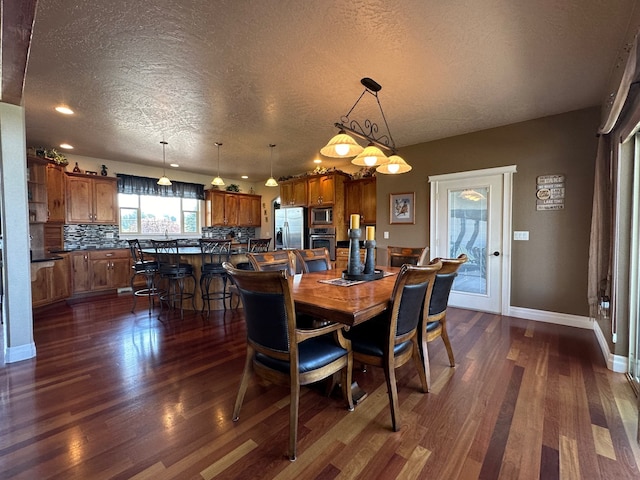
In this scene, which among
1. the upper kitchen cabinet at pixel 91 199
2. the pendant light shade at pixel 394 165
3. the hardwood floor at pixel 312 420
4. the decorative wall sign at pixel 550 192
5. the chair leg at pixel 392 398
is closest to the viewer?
the hardwood floor at pixel 312 420

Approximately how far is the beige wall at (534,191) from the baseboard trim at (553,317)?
55mm

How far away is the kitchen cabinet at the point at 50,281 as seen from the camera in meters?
3.95

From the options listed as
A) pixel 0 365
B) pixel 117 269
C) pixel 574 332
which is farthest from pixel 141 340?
pixel 574 332

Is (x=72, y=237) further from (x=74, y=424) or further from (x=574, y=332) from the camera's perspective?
(x=574, y=332)

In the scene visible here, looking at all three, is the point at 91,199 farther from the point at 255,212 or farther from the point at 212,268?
the point at 255,212

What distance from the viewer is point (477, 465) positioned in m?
1.41

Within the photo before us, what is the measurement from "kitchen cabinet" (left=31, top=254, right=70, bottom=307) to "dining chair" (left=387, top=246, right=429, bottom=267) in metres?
4.67

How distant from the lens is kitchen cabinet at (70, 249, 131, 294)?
4.99 m

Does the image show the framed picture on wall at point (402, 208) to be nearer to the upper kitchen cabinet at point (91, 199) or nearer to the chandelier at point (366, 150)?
the chandelier at point (366, 150)

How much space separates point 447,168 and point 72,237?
6.68 meters

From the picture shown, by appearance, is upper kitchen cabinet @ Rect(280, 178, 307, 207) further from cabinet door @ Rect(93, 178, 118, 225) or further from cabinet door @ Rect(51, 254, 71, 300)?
cabinet door @ Rect(51, 254, 71, 300)

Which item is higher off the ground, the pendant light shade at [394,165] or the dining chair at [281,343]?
the pendant light shade at [394,165]

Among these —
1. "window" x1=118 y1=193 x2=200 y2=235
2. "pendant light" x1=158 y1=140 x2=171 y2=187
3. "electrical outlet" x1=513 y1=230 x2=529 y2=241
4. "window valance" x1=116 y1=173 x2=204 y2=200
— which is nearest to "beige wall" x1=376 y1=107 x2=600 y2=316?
"electrical outlet" x1=513 y1=230 x2=529 y2=241

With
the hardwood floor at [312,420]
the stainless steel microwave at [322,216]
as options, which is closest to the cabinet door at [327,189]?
the stainless steel microwave at [322,216]
